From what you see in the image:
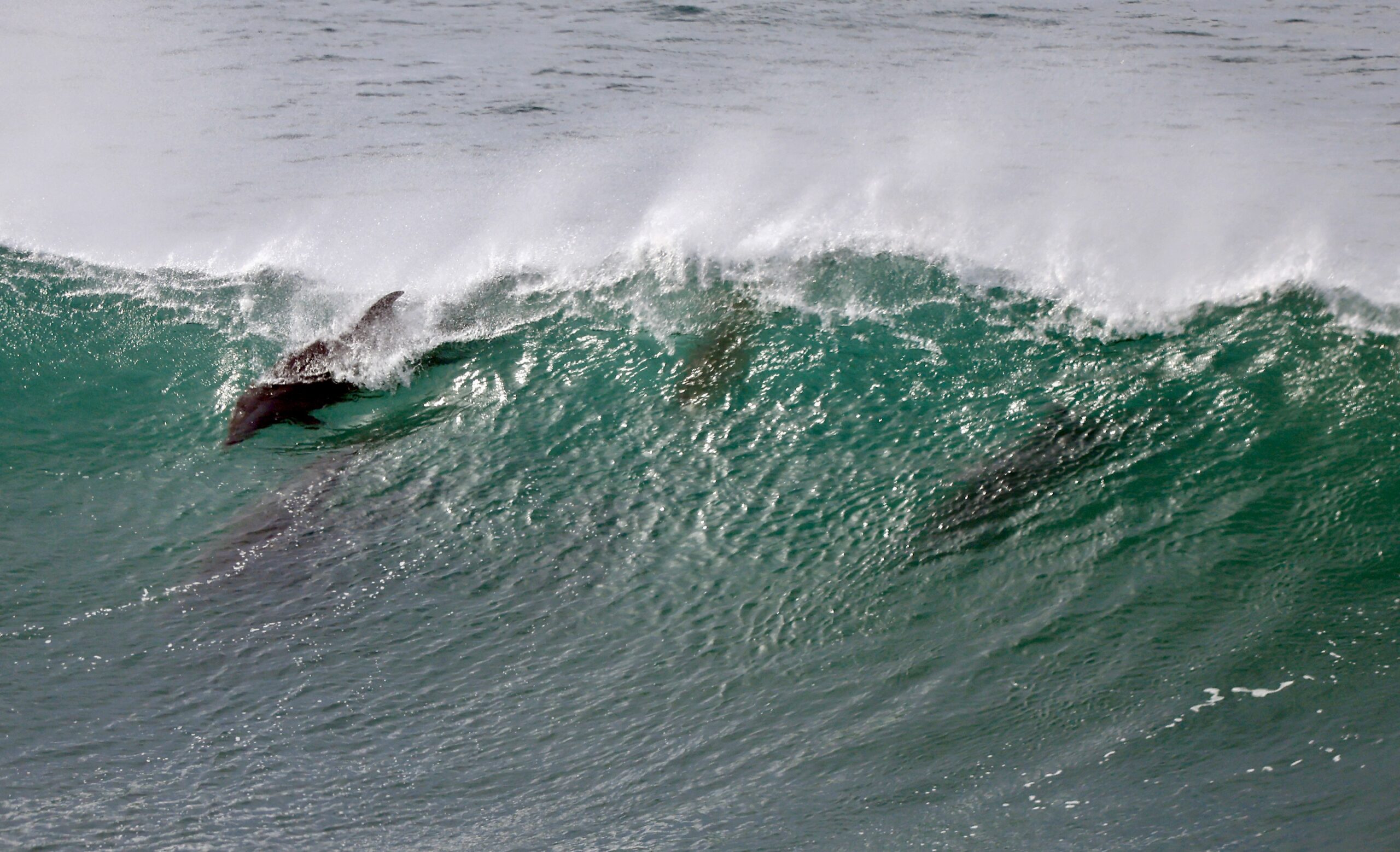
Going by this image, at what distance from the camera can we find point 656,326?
6.80m

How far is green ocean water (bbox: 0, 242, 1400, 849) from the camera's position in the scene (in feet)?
14.0

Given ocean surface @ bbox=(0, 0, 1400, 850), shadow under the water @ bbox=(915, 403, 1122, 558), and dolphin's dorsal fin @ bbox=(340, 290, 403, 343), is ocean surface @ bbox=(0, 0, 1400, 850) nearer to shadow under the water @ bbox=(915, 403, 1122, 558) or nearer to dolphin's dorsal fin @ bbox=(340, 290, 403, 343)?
shadow under the water @ bbox=(915, 403, 1122, 558)

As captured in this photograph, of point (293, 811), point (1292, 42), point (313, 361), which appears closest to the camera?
point (293, 811)

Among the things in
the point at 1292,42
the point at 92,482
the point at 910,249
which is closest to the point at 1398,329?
the point at 910,249

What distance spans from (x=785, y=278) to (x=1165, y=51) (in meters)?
6.36

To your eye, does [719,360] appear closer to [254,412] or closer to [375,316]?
[375,316]

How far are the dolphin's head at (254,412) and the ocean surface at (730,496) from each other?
0.35 feet

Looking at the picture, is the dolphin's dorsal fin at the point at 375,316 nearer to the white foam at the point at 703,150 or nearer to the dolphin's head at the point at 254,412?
the white foam at the point at 703,150

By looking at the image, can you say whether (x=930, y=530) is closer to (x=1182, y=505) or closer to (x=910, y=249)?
(x=1182, y=505)

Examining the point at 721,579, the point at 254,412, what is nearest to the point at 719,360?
the point at 721,579

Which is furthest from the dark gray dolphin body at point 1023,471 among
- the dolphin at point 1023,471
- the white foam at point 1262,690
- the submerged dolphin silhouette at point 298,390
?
the submerged dolphin silhouette at point 298,390

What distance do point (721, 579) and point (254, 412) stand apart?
3.09 meters

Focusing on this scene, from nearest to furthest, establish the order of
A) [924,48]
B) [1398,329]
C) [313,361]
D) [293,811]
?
[293,811], [1398,329], [313,361], [924,48]

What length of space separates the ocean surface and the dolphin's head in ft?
0.35
